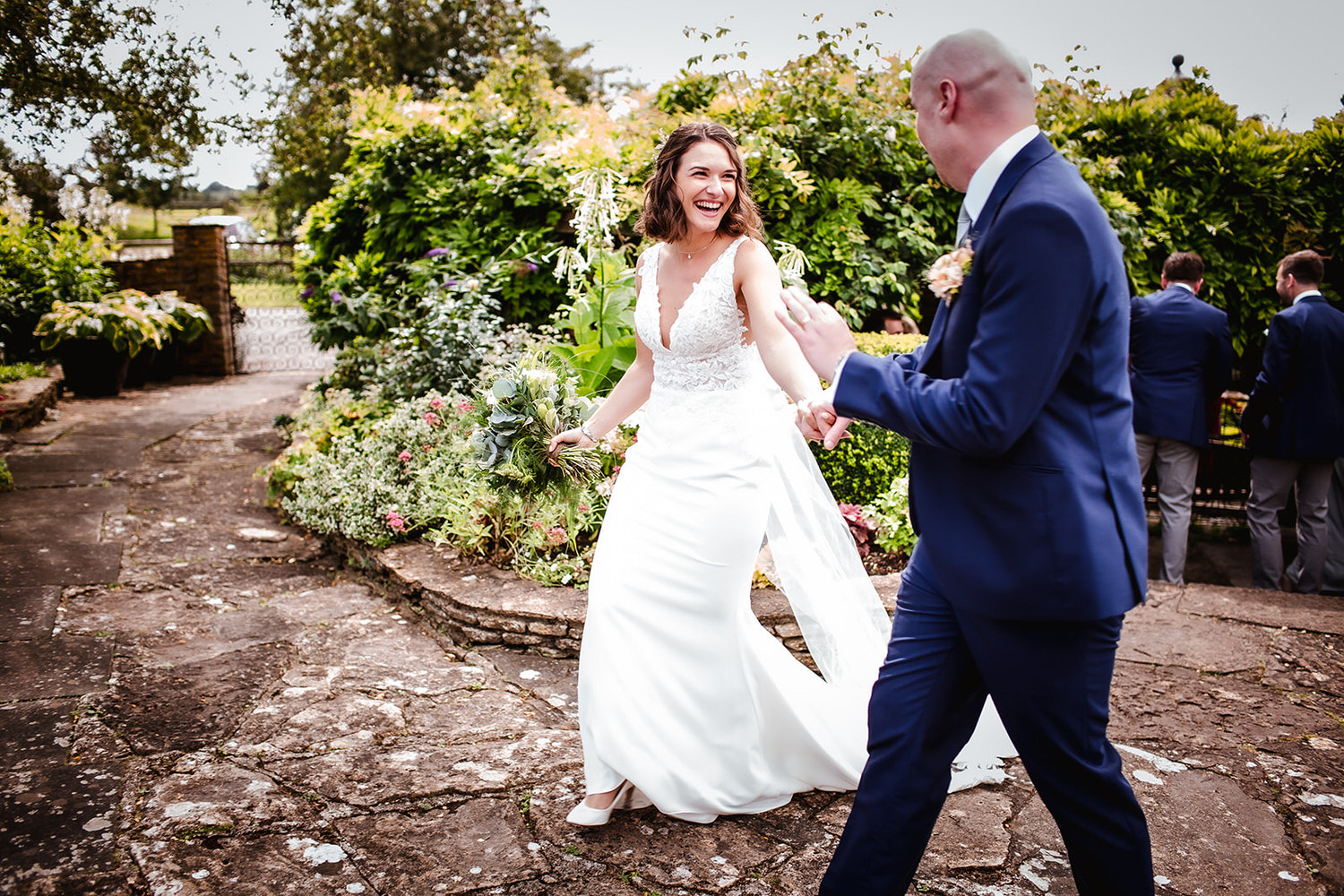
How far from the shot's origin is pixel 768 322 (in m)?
2.75

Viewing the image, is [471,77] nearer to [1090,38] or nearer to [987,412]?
[1090,38]

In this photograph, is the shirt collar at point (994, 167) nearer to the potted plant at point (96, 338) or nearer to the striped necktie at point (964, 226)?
the striped necktie at point (964, 226)

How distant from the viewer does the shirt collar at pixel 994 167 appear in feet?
5.60

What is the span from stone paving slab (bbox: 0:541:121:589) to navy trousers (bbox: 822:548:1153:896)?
4.52 m

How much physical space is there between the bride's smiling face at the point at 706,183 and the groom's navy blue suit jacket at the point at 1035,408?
3.92 feet

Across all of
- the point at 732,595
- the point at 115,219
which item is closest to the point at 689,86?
the point at 732,595

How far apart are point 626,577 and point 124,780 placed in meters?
1.75

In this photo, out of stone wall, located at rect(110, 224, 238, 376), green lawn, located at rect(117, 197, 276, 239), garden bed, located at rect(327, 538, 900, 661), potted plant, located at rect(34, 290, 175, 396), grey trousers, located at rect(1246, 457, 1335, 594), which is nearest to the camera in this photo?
garden bed, located at rect(327, 538, 900, 661)

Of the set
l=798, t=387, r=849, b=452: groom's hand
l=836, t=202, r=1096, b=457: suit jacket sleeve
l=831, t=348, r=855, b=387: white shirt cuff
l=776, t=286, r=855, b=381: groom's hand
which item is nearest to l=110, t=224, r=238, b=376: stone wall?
l=798, t=387, r=849, b=452: groom's hand

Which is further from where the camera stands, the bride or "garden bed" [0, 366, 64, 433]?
"garden bed" [0, 366, 64, 433]

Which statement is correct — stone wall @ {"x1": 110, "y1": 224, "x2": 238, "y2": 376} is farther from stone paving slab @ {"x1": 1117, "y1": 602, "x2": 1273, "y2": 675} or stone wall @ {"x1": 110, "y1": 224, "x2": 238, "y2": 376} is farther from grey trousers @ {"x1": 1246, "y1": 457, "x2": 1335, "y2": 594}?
grey trousers @ {"x1": 1246, "y1": 457, "x2": 1335, "y2": 594}

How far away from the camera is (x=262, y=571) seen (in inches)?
207

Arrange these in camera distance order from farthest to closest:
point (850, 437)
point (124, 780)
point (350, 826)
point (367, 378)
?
point (367, 378), point (850, 437), point (124, 780), point (350, 826)

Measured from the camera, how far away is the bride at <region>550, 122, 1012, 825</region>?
8.96 ft
